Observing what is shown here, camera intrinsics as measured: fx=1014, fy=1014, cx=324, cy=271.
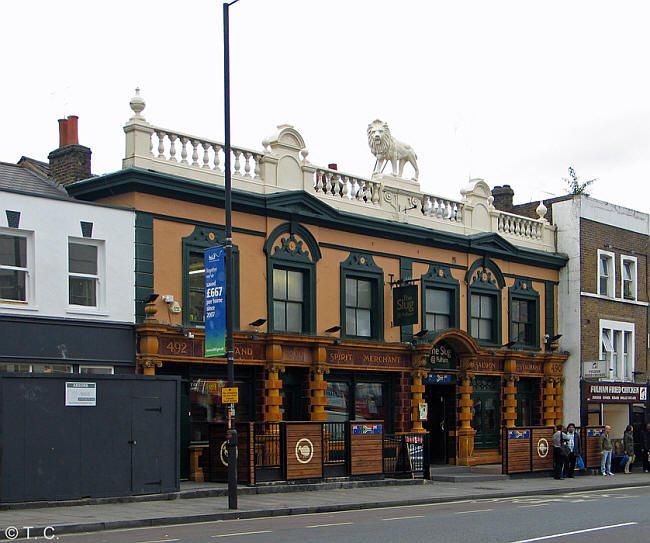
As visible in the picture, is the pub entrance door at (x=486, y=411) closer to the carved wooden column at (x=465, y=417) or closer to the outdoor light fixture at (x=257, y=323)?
the carved wooden column at (x=465, y=417)

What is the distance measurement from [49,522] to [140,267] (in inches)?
324

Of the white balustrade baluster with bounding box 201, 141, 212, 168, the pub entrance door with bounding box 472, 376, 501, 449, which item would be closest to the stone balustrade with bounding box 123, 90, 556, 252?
the white balustrade baluster with bounding box 201, 141, 212, 168

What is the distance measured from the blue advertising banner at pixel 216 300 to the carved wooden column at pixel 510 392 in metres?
14.2

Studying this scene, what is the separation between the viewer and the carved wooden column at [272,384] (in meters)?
25.2

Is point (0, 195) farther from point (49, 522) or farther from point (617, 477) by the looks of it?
point (617, 477)

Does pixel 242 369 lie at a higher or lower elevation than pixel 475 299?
lower

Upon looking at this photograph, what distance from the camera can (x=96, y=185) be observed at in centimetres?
2344

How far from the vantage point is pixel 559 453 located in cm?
2859

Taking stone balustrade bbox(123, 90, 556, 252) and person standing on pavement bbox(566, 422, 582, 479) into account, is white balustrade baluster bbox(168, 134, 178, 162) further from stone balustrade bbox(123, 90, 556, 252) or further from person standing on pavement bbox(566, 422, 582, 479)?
person standing on pavement bbox(566, 422, 582, 479)

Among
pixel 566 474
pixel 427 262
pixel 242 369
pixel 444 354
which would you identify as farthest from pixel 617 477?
pixel 242 369

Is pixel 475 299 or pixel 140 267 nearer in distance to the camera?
pixel 140 267

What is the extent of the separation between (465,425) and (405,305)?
190 inches

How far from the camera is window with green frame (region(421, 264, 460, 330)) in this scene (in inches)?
1190

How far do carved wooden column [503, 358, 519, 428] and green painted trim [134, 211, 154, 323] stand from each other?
13956 mm
